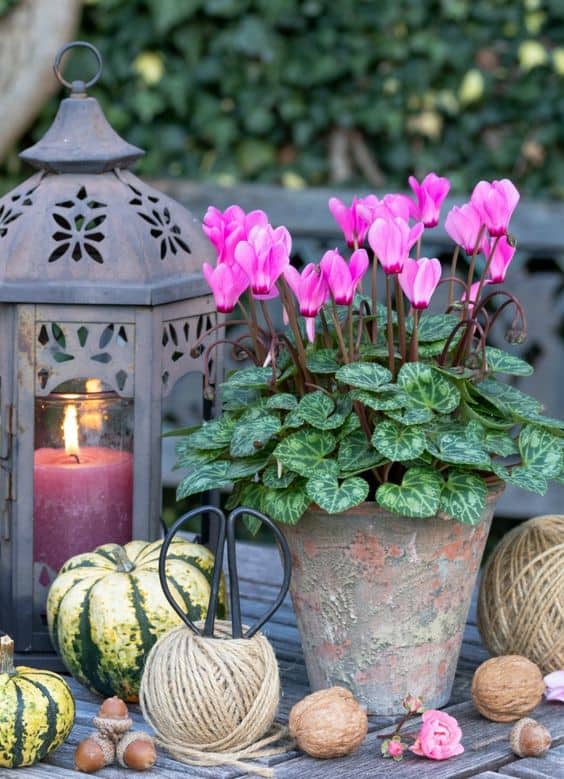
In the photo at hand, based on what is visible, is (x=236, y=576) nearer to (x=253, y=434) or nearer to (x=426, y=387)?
(x=253, y=434)

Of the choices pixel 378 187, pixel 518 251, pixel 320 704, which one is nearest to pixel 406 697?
pixel 320 704

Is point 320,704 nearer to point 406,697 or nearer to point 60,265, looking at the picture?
point 406,697

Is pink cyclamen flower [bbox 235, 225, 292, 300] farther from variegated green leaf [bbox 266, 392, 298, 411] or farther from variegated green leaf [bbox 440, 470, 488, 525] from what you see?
variegated green leaf [bbox 440, 470, 488, 525]

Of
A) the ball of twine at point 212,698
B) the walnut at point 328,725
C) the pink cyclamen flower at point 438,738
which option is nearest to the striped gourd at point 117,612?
the ball of twine at point 212,698

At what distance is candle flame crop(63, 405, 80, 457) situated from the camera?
2.12 m

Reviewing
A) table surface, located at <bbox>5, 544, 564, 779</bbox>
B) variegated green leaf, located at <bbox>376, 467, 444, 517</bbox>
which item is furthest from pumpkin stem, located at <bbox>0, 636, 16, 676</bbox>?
variegated green leaf, located at <bbox>376, 467, 444, 517</bbox>

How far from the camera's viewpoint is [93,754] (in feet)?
5.54

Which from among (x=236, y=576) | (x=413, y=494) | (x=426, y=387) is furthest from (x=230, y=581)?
(x=426, y=387)

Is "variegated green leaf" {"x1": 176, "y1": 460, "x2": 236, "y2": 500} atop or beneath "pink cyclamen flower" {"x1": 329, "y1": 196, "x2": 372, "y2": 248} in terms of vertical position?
beneath

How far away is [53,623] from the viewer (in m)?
1.97

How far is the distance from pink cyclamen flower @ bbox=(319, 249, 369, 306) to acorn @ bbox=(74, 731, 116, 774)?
0.61 metres

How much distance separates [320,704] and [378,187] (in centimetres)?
283

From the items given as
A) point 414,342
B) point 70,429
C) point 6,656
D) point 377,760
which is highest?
point 414,342

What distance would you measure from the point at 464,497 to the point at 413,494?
7 cm
